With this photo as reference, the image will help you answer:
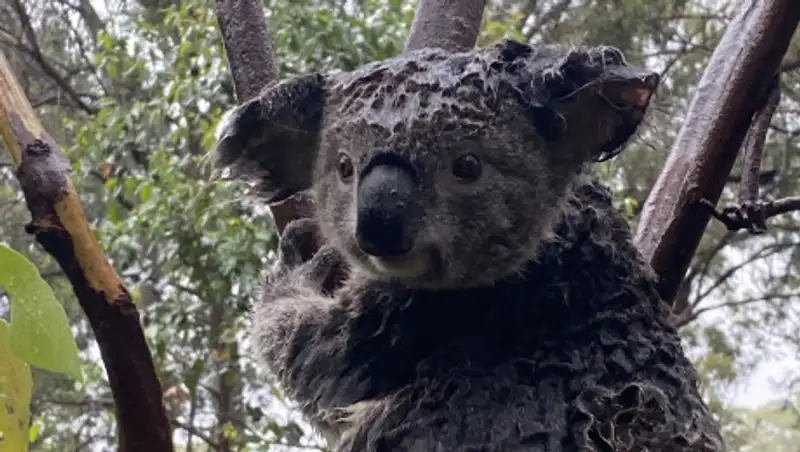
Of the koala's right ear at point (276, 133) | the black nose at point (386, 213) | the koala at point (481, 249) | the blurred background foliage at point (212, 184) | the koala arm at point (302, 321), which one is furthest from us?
the blurred background foliage at point (212, 184)

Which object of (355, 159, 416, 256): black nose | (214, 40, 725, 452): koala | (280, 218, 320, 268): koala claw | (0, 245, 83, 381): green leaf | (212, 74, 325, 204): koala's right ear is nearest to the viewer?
(0, 245, 83, 381): green leaf

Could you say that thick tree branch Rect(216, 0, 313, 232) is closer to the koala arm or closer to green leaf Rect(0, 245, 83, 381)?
the koala arm

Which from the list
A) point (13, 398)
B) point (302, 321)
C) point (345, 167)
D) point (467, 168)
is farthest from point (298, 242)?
point (13, 398)

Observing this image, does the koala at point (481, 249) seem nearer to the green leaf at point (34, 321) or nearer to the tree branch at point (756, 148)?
the tree branch at point (756, 148)

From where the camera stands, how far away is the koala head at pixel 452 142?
1.23 meters

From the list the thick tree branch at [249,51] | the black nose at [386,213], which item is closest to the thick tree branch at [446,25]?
the thick tree branch at [249,51]

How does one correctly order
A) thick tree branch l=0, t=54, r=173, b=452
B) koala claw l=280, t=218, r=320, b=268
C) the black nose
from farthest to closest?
koala claw l=280, t=218, r=320, b=268
the black nose
thick tree branch l=0, t=54, r=173, b=452

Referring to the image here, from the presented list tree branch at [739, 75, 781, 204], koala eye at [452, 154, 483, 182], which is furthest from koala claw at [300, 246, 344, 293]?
tree branch at [739, 75, 781, 204]

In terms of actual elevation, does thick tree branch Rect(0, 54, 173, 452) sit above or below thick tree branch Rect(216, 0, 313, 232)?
below

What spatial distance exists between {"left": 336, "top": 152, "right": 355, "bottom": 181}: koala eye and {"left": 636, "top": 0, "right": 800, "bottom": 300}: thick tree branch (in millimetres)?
516

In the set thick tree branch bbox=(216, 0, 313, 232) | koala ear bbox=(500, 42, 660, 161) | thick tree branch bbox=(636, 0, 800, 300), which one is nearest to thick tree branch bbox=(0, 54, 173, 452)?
A: koala ear bbox=(500, 42, 660, 161)

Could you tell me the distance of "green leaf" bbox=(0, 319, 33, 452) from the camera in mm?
660

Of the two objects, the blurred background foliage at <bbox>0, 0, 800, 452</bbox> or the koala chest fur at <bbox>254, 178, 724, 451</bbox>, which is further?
the blurred background foliage at <bbox>0, 0, 800, 452</bbox>

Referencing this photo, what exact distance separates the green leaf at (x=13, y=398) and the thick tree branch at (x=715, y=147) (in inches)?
42.4
